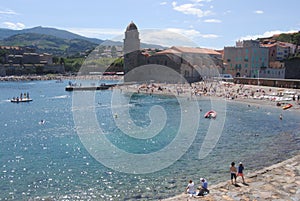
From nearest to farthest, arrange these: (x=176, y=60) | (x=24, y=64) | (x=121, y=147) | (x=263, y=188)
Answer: (x=263, y=188) < (x=121, y=147) < (x=176, y=60) < (x=24, y=64)

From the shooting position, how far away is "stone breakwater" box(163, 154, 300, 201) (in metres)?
10.4

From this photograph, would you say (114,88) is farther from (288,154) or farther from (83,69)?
(83,69)

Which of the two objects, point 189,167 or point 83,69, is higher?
point 83,69

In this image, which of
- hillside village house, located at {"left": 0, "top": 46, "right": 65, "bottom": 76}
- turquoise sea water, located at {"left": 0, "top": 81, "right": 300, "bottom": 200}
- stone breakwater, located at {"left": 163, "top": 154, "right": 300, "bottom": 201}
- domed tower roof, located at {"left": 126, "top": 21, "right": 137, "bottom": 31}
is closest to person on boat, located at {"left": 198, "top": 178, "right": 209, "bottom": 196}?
stone breakwater, located at {"left": 163, "top": 154, "right": 300, "bottom": 201}

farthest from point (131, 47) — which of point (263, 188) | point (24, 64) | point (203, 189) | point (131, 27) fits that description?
point (263, 188)

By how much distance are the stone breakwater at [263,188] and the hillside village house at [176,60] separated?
57.0 meters

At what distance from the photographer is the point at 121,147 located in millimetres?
20469

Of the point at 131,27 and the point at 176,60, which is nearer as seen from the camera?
the point at 176,60

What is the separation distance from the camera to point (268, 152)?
18391 millimetres

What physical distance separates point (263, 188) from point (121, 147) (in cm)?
1100

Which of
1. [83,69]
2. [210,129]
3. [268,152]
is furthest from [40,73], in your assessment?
[268,152]

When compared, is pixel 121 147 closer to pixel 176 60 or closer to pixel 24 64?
pixel 176 60

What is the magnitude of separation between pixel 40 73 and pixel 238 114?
366ft

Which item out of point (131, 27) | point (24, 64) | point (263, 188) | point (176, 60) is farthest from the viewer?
point (24, 64)
